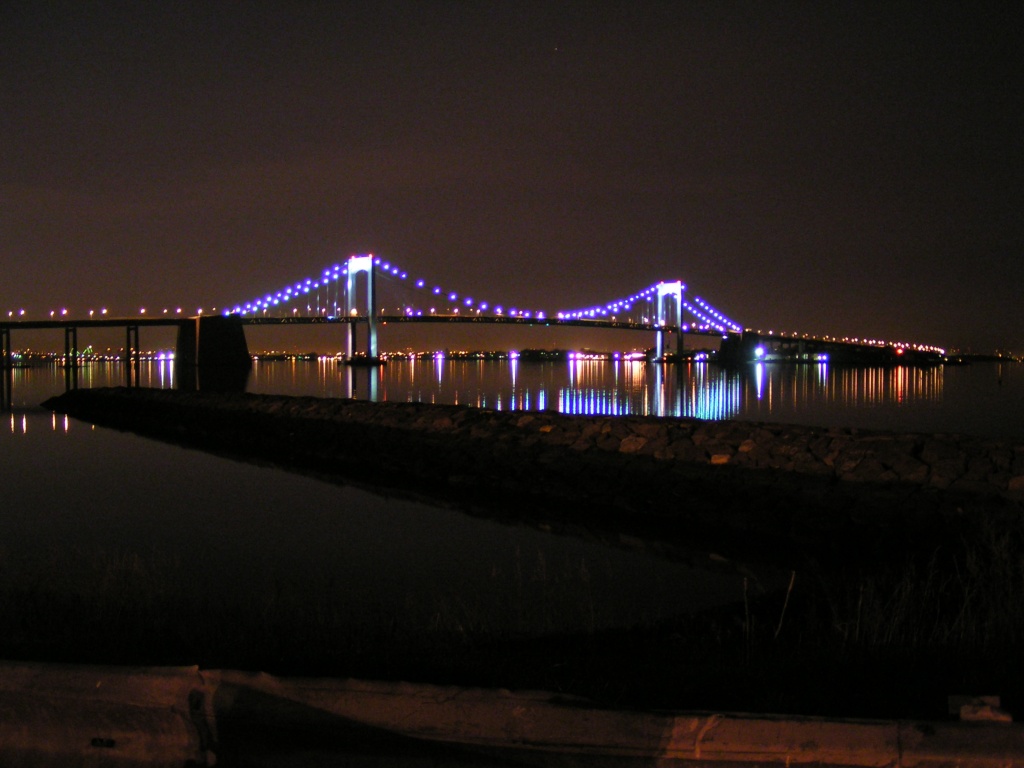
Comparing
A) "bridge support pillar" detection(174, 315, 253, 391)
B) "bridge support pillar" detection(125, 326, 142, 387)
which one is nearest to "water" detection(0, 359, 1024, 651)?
"bridge support pillar" detection(125, 326, 142, 387)

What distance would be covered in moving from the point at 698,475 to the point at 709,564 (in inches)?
130

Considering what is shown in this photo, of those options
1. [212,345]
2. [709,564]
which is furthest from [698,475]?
[212,345]

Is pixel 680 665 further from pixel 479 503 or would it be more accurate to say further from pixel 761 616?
pixel 479 503

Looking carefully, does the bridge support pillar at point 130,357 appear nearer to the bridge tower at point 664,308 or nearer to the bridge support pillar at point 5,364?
the bridge support pillar at point 5,364

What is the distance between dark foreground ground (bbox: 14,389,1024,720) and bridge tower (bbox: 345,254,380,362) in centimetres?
4575

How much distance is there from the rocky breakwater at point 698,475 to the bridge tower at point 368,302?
4732 cm

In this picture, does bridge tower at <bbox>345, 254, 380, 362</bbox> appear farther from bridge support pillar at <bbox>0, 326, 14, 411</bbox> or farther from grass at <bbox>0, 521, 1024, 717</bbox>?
grass at <bbox>0, 521, 1024, 717</bbox>

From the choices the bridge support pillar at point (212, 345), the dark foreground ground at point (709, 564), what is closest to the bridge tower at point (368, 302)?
the bridge support pillar at point (212, 345)

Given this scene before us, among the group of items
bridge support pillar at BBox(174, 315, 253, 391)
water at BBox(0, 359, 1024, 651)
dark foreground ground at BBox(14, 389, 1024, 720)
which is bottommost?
water at BBox(0, 359, 1024, 651)

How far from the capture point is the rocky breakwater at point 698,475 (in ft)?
27.6

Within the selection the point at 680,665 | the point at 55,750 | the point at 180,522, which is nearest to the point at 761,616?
the point at 680,665

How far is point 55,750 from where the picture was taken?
2.65m

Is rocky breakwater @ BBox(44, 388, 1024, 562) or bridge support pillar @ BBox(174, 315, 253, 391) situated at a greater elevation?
bridge support pillar @ BBox(174, 315, 253, 391)

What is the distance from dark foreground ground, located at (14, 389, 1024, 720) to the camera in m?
3.23
